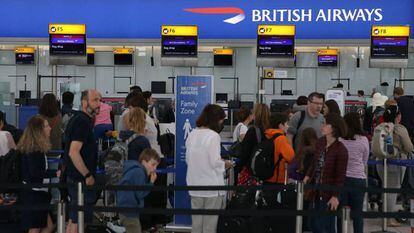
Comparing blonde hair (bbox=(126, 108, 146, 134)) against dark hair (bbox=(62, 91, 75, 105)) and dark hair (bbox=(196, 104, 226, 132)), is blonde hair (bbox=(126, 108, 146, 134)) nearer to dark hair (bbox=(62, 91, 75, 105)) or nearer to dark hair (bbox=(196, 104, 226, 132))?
dark hair (bbox=(196, 104, 226, 132))

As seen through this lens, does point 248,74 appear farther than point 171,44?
Yes

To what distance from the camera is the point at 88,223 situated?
6918mm

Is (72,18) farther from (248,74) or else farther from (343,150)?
(343,150)

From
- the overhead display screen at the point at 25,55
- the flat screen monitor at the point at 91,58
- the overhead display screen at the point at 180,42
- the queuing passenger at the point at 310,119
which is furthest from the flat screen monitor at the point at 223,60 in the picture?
the queuing passenger at the point at 310,119

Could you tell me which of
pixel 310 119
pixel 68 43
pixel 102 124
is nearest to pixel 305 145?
pixel 310 119

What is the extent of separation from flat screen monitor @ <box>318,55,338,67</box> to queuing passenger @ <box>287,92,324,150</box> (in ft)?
52.5

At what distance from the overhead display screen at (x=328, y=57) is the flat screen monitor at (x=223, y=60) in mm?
3115

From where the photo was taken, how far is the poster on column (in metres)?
8.41

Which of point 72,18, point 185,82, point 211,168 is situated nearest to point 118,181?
point 211,168

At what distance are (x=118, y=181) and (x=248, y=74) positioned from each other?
17704mm

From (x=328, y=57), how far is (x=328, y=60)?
0.48ft

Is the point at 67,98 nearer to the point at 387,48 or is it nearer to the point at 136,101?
the point at 136,101

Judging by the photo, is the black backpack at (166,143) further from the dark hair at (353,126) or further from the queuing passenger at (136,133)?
the dark hair at (353,126)

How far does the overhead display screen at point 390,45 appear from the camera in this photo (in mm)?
15539
